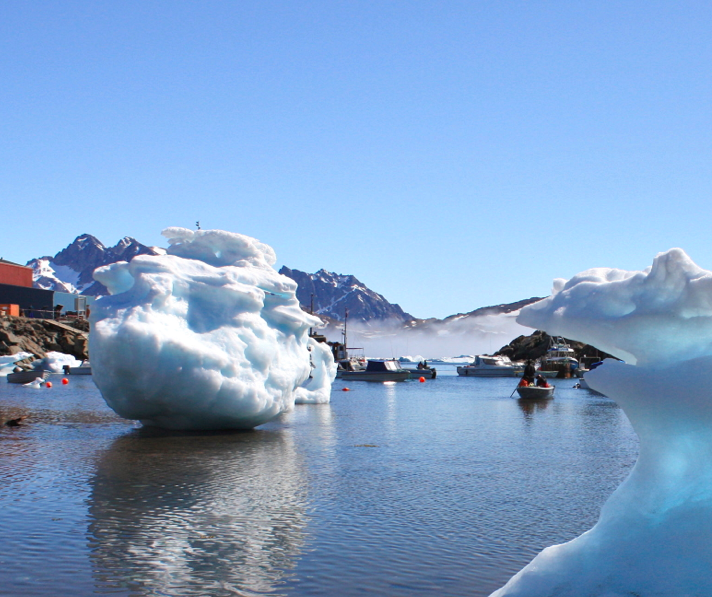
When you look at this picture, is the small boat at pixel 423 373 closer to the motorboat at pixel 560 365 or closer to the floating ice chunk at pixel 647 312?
the motorboat at pixel 560 365

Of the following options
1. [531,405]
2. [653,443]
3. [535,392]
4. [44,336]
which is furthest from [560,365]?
[653,443]

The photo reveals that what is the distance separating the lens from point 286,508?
1154 centimetres

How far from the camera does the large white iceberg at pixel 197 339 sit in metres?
18.2

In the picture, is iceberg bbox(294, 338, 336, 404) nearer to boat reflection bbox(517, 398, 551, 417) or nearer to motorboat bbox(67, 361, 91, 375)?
boat reflection bbox(517, 398, 551, 417)

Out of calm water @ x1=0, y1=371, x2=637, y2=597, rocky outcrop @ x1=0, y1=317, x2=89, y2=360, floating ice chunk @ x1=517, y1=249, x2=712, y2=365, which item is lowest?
calm water @ x1=0, y1=371, x2=637, y2=597

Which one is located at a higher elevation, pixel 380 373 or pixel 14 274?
pixel 14 274

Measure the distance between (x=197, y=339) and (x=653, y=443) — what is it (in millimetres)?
14397

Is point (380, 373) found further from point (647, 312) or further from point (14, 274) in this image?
point (647, 312)

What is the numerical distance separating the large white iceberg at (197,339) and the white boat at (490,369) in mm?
77591

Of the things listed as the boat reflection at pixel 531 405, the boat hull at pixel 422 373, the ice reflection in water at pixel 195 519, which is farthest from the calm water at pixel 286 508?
the boat hull at pixel 422 373

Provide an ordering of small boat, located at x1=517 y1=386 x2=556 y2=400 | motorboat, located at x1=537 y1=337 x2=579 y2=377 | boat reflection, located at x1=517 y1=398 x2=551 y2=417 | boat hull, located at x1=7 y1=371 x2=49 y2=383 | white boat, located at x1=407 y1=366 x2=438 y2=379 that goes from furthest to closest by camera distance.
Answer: motorboat, located at x1=537 y1=337 x2=579 y2=377
white boat, located at x1=407 y1=366 x2=438 y2=379
boat hull, located at x1=7 y1=371 x2=49 y2=383
small boat, located at x1=517 y1=386 x2=556 y2=400
boat reflection, located at x1=517 y1=398 x2=551 y2=417

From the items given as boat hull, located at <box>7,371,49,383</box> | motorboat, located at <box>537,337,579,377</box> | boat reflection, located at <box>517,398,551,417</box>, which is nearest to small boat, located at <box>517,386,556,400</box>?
boat reflection, located at <box>517,398,551,417</box>

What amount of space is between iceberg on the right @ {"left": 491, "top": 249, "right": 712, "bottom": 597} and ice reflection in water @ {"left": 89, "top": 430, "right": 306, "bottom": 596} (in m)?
3.52

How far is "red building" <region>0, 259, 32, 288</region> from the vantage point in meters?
90.6
